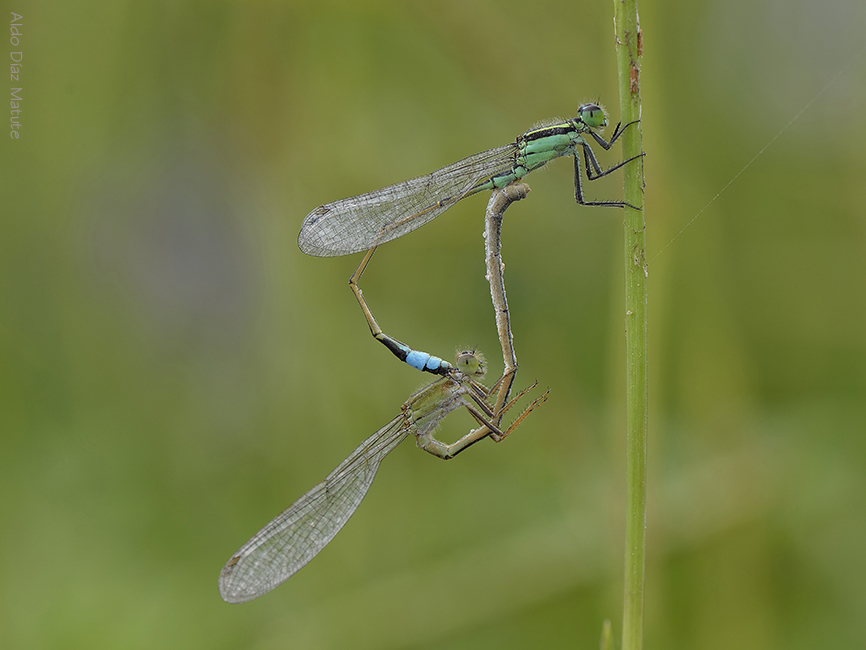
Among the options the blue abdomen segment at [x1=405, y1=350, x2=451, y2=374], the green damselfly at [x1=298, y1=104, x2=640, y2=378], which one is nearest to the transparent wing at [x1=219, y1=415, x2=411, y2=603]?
the blue abdomen segment at [x1=405, y1=350, x2=451, y2=374]

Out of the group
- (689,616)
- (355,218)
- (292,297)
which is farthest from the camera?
(292,297)

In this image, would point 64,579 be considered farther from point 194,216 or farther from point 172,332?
point 194,216

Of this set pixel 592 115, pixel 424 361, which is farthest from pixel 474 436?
pixel 592 115

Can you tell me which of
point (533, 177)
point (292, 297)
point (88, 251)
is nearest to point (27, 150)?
point (88, 251)

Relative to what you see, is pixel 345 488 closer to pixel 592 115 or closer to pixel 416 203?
pixel 416 203

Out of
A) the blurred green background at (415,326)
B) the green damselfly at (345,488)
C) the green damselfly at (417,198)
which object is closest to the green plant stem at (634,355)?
the green damselfly at (345,488)

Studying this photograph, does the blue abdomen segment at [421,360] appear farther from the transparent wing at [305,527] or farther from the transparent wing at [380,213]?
the transparent wing at [380,213]

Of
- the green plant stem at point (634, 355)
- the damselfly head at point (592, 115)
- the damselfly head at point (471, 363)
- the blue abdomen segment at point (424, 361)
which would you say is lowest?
the green plant stem at point (634, 355)
